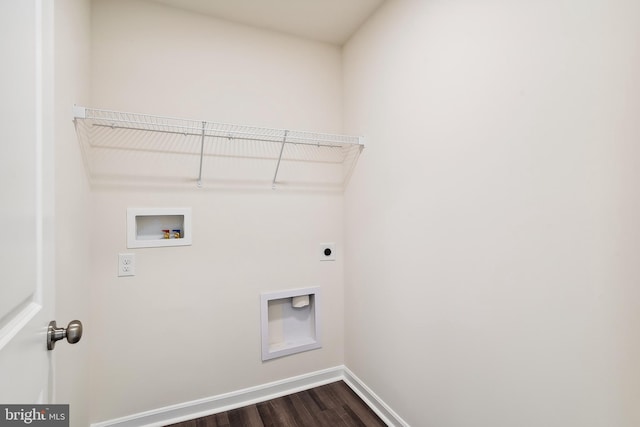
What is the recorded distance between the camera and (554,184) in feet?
3.15

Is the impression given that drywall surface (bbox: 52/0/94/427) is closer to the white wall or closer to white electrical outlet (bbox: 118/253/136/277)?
white electrical outlet (bbox: 118/253/136/277)

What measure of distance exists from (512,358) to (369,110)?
5.10 ft

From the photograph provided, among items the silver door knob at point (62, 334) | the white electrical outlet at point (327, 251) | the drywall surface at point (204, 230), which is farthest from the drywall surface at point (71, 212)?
the white electrical outlet at point (327, 251)

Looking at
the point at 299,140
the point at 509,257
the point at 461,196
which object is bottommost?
the point at 509,257

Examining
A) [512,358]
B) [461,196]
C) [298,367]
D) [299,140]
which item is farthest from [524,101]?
[298,367]

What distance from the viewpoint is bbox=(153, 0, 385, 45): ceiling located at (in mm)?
1737

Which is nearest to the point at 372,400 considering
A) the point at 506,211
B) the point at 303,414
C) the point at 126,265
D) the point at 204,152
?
the point at 303,414

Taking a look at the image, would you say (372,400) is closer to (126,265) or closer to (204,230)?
(204,230)

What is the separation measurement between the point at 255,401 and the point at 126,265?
4.06 ft

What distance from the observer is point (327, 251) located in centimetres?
219

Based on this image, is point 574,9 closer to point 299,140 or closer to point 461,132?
point 461,132

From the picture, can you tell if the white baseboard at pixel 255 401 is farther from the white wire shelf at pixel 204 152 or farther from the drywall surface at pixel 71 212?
the white wire shelf at pixel 204 152

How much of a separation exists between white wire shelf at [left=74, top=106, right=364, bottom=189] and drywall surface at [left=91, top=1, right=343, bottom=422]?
6 cm

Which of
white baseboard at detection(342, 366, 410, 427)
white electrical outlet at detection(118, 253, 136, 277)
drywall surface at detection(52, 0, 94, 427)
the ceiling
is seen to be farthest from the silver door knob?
the ceiling
